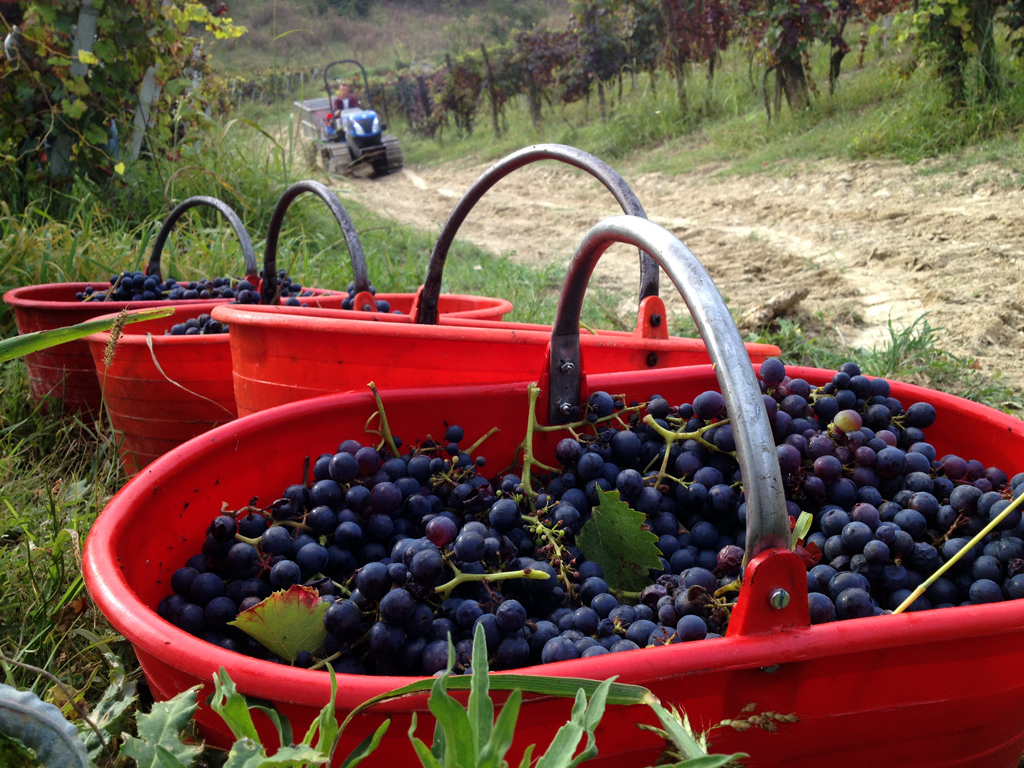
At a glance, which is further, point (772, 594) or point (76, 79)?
point (76, 79)

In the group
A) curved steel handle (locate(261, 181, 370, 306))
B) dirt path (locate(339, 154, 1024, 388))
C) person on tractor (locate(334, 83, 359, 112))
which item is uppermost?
person on tractor (locate(334, 83, 359, 112))

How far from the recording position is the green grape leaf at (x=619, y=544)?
96cm

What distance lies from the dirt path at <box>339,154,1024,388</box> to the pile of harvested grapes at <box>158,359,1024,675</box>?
180 cm

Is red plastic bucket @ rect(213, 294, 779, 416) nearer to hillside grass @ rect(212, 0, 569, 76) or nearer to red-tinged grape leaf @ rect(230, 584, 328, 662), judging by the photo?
red-tinged grape leaf @ rect(230, 584, 328, 662)

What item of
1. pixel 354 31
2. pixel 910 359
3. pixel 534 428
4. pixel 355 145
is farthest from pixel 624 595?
pixel 354 31

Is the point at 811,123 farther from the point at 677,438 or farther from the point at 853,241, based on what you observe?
the point at 677,438

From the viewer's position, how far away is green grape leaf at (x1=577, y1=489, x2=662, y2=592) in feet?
3.14

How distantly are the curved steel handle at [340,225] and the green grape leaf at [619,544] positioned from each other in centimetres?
101

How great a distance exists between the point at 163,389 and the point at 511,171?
95cm

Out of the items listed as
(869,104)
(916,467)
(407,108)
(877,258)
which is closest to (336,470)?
(916,467)

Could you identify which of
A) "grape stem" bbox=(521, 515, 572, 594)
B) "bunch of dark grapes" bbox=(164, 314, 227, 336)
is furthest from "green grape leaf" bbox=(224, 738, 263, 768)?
"bunch of dark grapes" bbox=(164, 314, 227, 336)

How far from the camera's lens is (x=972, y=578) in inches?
35.7

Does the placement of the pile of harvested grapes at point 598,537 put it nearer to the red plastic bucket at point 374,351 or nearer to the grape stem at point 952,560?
the grape stem at point 952,560

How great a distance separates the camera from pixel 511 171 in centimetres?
157
